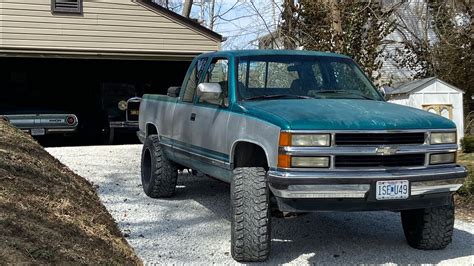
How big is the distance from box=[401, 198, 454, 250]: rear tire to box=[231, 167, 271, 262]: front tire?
1.55 meters

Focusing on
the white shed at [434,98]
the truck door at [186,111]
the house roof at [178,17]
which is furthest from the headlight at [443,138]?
the house roof at [178,17]

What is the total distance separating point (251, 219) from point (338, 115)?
1.13 m

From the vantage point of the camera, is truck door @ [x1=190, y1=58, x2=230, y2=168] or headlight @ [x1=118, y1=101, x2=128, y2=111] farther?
headlight @ [x1=118, y1=101, x2=128, y2=111]

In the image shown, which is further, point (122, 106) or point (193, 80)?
point (122, 106)

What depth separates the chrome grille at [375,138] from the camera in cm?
441

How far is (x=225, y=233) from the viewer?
5.88m

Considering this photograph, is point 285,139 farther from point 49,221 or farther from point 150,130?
point 150,130

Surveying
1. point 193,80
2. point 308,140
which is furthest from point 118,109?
point 308,140

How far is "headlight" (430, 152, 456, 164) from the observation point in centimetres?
477

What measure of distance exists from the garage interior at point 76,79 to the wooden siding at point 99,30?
2.99m

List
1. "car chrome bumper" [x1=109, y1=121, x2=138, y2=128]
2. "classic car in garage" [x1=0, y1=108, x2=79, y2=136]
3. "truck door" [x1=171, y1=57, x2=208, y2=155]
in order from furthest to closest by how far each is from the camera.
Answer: "car chrome bumper" [x1=109, y1=121, x2=138, y2=128]
"classic car in garage" [x1=0, y1=108, x2=79, y2=136]
"truck door" [x1=171, y1=57, x2=208, y2=155]

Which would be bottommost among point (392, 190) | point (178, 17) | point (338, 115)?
point (392, 190)

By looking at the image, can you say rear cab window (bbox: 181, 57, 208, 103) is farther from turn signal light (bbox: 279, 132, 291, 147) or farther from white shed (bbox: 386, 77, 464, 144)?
white shed (bbox: 386, 77, 464, 144)

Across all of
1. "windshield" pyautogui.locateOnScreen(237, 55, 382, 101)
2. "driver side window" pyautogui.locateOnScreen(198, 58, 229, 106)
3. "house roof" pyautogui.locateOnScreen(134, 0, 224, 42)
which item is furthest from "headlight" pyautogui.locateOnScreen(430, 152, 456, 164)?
"house roof" pyautogui.locateOnScreen(134, 0, 224, 42)
